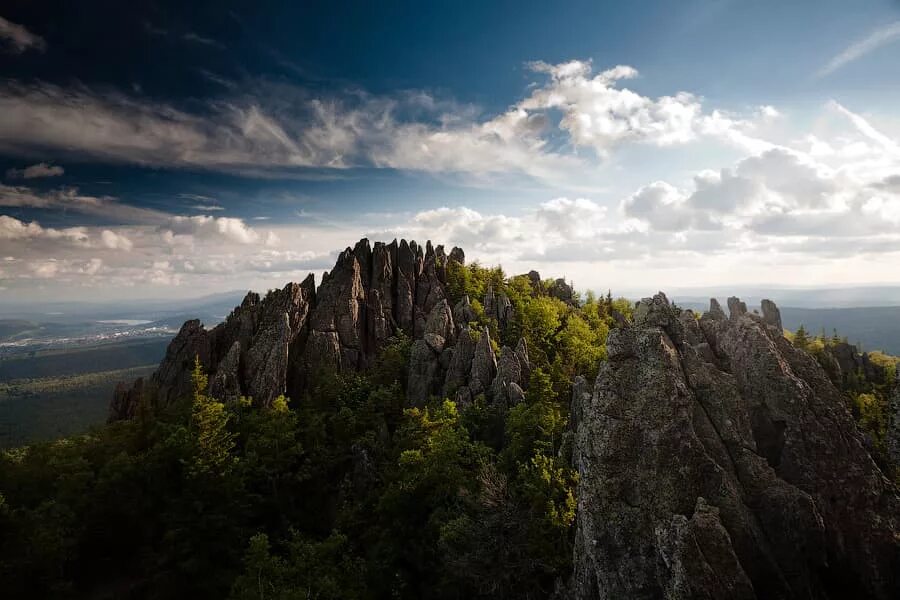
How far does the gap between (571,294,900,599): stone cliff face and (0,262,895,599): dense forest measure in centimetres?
1167

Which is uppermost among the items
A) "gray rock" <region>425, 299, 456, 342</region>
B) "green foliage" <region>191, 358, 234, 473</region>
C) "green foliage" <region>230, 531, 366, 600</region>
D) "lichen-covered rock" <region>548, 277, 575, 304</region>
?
"lichen-covered rock" <region>548, 277, 575, 304</region>

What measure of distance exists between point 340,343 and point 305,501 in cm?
2487

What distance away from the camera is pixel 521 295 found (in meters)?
94.3

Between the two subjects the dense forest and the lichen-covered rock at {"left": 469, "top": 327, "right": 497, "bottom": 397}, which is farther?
the lichen-covered rock at {"left": 469, "top": 327, "right": 497, "bottom": 397}

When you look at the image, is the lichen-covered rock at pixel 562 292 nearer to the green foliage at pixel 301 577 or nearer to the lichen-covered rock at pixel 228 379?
the lichen-covered rock at pixel 228 379

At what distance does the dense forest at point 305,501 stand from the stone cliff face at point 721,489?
1167 centimetres

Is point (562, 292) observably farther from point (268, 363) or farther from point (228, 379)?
point (228, 379)

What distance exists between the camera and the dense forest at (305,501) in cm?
3228

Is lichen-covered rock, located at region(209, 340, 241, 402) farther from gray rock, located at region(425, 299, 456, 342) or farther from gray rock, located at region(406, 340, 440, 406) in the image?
gray rock, located at region(425, 299, 456, 342)

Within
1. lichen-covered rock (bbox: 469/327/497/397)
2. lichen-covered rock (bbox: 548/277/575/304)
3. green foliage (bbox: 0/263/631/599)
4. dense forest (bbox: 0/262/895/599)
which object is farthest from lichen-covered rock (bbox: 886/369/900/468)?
lichen-covered rock (bbox: 548/277/575/304)

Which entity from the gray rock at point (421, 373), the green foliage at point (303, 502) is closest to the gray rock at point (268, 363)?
the green foliage at point (303, 502)

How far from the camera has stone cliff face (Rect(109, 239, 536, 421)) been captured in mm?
58906

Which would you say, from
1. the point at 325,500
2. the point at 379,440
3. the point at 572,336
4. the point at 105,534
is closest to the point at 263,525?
the point at 325,500

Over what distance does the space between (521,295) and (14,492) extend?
81.5 meters
